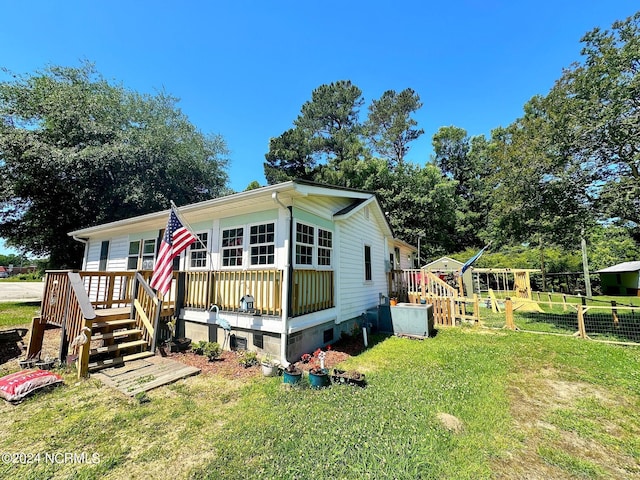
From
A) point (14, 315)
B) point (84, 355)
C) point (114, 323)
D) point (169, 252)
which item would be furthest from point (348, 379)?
point (14, 315)

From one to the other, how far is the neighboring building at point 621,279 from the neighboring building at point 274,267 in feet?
76.3

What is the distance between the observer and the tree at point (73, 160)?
15.1 metres

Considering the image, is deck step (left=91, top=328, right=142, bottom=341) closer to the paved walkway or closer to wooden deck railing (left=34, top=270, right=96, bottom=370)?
wooden deck railing (left=34, top=270, right=96, bottom=370)

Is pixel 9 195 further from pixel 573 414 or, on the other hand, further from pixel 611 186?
pixel 611 186

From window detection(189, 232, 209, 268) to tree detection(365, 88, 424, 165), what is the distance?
81.4 feet

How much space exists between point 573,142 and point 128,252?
15.8 metres

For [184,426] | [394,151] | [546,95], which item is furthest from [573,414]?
[394,151]

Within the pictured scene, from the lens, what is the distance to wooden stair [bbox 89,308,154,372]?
5467 mm

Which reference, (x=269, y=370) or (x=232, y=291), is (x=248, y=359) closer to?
(x=269, y=370)

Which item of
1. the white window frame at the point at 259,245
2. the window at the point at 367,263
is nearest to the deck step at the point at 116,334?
the white window frame at the point at 259,245

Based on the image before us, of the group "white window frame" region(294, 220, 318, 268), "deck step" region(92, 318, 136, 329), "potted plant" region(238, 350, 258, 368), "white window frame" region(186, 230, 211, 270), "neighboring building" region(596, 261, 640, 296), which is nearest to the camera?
"potted plant" region(238, 350, 258, 368)

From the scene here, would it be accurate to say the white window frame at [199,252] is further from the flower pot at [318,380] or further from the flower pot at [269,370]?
the flower pot at [318,380]

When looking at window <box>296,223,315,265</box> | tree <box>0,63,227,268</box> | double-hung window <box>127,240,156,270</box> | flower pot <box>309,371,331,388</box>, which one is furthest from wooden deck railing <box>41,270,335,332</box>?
tree <box>0,63,227,268</box>

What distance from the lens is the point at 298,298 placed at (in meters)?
6.01
